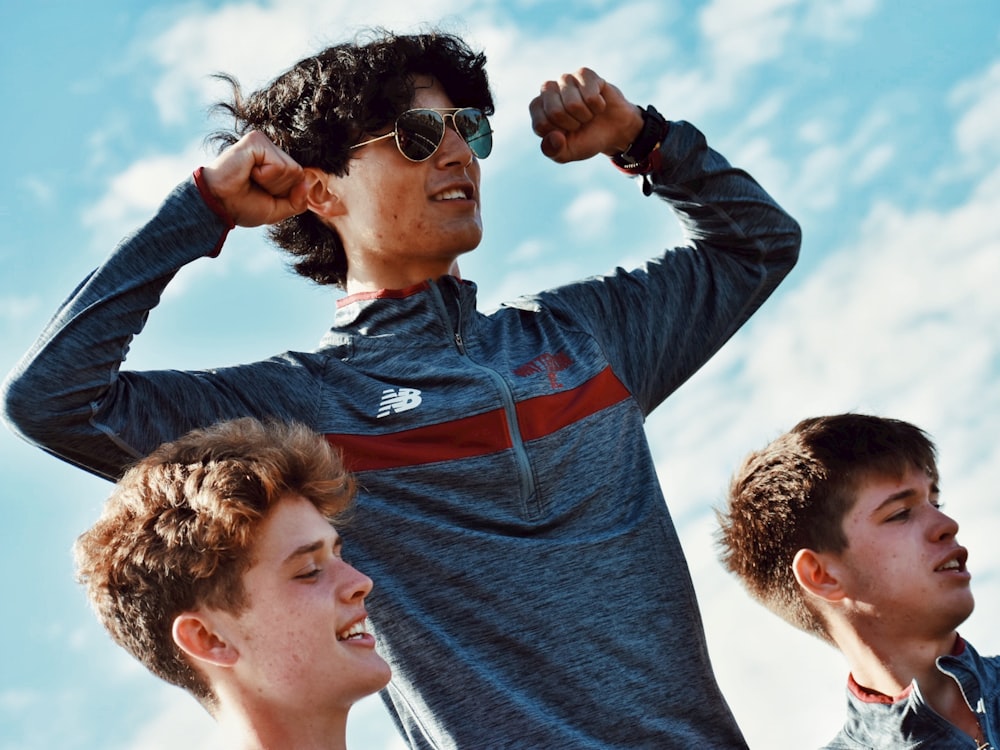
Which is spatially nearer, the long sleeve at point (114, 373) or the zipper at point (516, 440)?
the long sleeve at point (114, 373)

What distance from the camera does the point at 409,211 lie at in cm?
397

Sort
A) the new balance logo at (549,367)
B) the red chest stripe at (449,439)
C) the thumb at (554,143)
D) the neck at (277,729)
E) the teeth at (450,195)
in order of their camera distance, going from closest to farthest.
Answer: the neck at (277,729) → the red chest stripe at (449,439) → the new balance logo at (549,367) → the teeth at (450,195) → the thumb at (554,143)

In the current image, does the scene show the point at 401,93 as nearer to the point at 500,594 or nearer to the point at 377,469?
the point at 377,469

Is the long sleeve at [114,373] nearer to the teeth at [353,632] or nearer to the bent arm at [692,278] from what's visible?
the teeth at [353,632]

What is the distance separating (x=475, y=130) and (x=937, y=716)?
2140 millimetres

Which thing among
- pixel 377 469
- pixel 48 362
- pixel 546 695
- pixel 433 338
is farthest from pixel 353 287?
pixel 546 695

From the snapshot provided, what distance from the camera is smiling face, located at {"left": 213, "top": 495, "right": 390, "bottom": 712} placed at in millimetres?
3102

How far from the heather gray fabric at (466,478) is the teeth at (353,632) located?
21 centimetres

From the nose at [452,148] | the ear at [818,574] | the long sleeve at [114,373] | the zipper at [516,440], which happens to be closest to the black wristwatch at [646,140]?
the nose at [452,148]

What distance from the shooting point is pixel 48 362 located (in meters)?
3.24

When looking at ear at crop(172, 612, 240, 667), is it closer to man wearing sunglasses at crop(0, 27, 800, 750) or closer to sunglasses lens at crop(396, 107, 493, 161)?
man wearing sunglasses at crop(0, 27, 800, 750)

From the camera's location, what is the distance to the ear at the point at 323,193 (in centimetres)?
414

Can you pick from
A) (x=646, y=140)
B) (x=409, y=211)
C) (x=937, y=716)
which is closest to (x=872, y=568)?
(x=937, y=716)

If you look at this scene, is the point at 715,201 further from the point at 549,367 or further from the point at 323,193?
the point at 323,193
